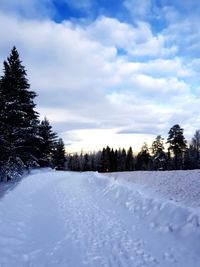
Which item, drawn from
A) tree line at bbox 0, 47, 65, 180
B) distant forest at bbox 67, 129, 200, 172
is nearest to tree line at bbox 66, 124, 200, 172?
distant forest at bbox 67, 129, 200, 172

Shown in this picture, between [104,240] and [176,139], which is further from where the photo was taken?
[176,139]

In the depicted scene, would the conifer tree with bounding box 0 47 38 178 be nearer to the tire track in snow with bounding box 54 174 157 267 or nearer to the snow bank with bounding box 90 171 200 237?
the snow bank with bounding box 90 171 200 237

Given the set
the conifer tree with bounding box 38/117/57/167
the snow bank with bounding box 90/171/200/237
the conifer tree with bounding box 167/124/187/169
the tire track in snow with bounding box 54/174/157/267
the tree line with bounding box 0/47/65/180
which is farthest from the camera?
the conifer tree with bounding box 167/124/187/169

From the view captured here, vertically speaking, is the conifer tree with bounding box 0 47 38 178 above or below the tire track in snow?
above

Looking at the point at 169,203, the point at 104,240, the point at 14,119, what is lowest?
the point at 104,240

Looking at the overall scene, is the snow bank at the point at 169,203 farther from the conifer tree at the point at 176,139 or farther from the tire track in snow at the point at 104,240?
the conifer tree at the point at 176,139

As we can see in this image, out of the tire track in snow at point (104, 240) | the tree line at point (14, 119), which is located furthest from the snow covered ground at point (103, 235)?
the tree line at point (14, 119)

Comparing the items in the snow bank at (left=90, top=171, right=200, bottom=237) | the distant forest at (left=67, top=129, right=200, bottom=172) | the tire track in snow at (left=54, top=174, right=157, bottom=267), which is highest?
the distant forest at (left=67, top=129, right=200, bottom=172)

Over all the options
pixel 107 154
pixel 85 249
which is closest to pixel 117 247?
pixel 85 249

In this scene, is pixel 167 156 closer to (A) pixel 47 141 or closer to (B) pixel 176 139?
(B) pixel 176 139

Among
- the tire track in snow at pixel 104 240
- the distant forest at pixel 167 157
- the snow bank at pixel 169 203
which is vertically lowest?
the tire track in snow at pixel 104 240

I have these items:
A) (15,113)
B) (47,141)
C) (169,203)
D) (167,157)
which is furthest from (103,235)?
(167,157)

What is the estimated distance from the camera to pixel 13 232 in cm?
824

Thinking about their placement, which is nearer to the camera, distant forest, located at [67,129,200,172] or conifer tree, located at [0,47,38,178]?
conifer tree, located at [0,47,38,178]
